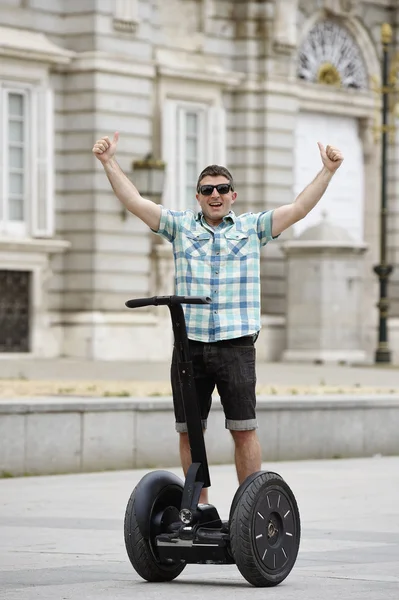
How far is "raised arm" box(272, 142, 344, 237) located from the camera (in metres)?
8.27

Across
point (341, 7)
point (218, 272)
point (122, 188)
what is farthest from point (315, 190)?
point (341, 7)

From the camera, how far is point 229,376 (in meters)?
8.28

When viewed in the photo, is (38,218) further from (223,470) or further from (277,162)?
(223,470)

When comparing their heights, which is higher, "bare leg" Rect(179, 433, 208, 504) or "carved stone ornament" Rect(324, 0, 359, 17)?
"carved stone ornament" Rect(324, 0, 359, 17)

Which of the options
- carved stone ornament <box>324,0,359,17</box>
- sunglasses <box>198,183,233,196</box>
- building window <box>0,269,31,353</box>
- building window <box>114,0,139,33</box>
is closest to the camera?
sunglasses <box>198,183,233,196</box>

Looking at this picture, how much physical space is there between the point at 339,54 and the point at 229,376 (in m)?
26.7

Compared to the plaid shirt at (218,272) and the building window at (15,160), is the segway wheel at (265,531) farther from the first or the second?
the building window at (15,160)

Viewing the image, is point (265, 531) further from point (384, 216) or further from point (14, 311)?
point (384, 216)

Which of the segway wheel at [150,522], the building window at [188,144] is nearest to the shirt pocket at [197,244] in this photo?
the segway wheel at [150,522]

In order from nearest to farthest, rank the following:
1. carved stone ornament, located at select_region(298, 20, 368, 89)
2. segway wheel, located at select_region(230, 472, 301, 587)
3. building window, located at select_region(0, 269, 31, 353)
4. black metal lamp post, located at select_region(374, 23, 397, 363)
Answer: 1. segway wheel, located at select_region(230, 472, 301, 587)
2. building window, located at select_region(0, 269, 31, 353)
3. black metal lamp post, located at select_region(374, 23, 397, 363)
4. carved stone ornament, located at select_region(298, 20, 368, 89)

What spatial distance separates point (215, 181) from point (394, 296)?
2737cm

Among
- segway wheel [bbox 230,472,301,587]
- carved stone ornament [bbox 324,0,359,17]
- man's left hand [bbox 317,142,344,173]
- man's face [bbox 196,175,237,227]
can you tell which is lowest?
segway wheel [bbox 230,472,301,587]

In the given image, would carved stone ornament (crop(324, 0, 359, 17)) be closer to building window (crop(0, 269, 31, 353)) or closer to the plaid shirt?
building window (crop(0, 269, 31, 353))

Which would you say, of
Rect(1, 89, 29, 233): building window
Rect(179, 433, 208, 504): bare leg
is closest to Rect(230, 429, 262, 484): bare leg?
Rect(179, 433, 208, 504): bare leg
